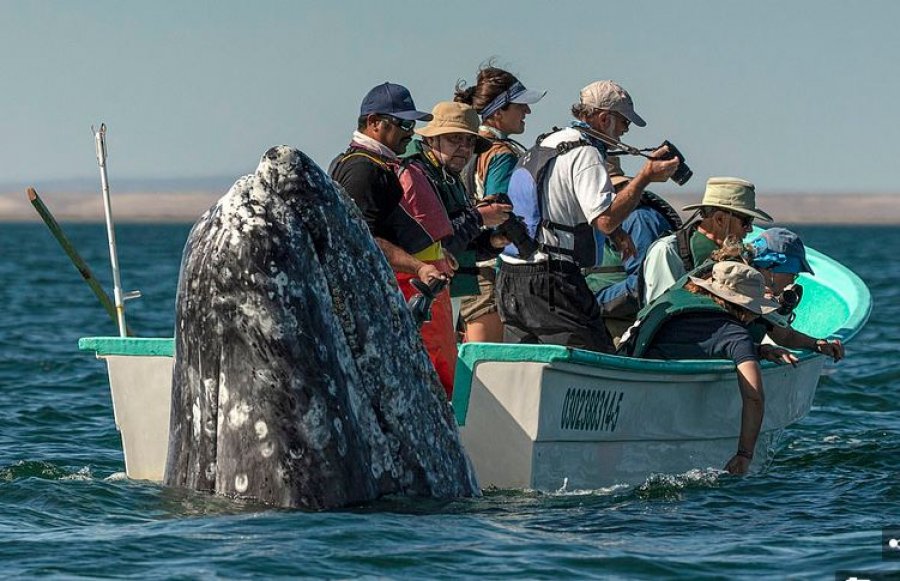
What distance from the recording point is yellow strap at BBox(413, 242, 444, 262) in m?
8.43

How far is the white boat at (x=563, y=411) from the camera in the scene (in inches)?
320

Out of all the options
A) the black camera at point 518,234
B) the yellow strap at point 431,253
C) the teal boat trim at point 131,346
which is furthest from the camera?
the black camera at point 518,234

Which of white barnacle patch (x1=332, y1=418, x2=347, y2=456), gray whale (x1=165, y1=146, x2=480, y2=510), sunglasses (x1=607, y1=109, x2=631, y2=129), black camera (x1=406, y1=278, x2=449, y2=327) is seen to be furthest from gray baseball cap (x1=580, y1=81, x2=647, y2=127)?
white barnacle patch (x1=332, y1=418, x2=347, y2=456)

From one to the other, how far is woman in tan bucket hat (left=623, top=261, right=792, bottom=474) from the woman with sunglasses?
86 centimetres

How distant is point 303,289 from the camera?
6.87 meters

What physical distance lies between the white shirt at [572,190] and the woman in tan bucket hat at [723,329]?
760 millimetres

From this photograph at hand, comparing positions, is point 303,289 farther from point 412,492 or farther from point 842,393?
point 842,393

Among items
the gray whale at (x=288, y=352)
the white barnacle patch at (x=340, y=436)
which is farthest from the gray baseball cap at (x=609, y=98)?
the white barnacle patch at (x=340, y=436)

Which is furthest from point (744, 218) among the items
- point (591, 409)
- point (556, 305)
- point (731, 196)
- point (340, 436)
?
point (340, 436)

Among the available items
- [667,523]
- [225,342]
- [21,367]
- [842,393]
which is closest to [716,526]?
[667,523]

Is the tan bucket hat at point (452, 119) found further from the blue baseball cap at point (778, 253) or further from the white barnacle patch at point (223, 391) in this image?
the white barnacle patch at point (223, 391)

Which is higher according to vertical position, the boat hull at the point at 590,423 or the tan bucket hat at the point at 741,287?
the tan bucket hat at the point at 741,287

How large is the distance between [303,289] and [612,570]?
5.46 ft

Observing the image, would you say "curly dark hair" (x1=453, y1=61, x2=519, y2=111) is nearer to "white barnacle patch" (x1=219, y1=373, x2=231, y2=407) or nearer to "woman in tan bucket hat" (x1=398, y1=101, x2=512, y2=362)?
"woman in tan bucket hat" (x1=398, y1=101, x2=512, y2=362)
